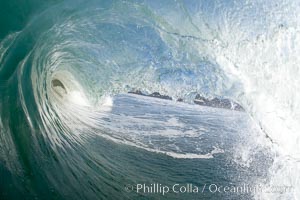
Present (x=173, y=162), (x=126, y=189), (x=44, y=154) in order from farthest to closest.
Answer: (x=173, y=162)
(x=126, y=189)
(x=44, y=154)

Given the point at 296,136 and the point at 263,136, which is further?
the point at 263,136

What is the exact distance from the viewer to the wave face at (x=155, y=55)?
16.2ft

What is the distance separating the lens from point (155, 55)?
7.27m

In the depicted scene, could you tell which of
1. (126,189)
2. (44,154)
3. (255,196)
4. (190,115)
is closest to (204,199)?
(255,196)

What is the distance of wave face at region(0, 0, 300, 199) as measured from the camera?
4941 mm

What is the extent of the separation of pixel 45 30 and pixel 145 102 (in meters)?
6.96

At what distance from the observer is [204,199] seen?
6.48 metres

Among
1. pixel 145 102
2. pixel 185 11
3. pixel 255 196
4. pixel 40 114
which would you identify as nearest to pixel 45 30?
pixel 40 114

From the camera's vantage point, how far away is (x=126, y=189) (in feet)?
19.0

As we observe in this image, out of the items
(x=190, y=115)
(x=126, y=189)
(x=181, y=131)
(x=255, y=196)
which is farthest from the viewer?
(x=190, y=115)

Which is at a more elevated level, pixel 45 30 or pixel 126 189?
pixel 45 30

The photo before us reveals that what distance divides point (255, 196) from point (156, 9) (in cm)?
338

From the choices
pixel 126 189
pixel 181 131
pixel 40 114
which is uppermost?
pixel 181 131

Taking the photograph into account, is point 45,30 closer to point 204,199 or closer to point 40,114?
point 40,114
